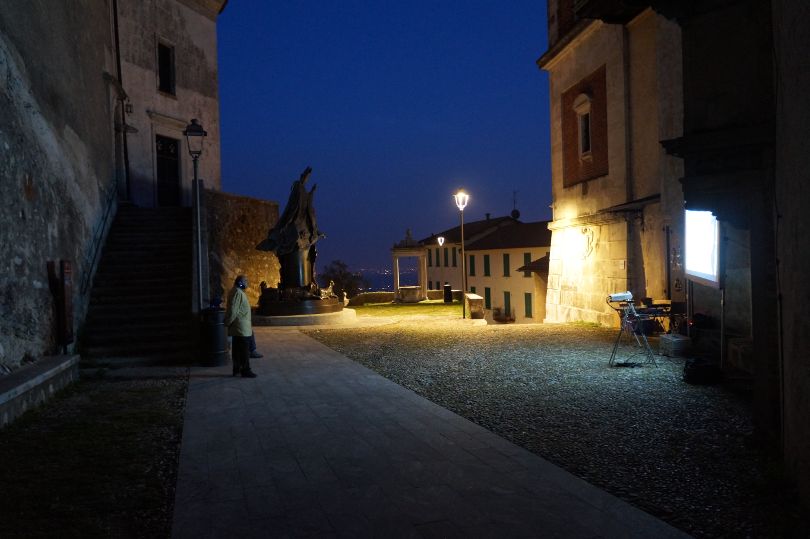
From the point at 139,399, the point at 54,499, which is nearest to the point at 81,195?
the point at 139,399

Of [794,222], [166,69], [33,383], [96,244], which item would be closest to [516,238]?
[166,69]

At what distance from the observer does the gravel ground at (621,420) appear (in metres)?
3.87

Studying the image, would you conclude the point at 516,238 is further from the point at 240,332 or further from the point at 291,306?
the point at 240,332

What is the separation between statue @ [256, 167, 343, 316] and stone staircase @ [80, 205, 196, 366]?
2.66 metres

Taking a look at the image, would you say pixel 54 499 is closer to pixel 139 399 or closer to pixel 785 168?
pixel 139 399

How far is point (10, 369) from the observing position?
7426mm

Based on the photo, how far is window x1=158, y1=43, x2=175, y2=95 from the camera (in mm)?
21875

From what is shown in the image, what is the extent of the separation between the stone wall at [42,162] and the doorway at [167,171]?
7.90m

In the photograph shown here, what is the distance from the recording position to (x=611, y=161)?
609 inches

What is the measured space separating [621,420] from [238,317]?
5.91 m

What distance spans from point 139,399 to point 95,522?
158 inches

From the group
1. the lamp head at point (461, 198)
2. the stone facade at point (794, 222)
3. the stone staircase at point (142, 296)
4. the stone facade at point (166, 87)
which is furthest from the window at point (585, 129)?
the stone facade at point (166, 87)

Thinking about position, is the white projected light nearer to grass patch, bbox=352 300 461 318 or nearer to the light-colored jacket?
the light-colored jacket

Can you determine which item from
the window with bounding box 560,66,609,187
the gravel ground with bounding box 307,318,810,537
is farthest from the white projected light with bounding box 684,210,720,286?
the window with bounding box 560,66,609,187
